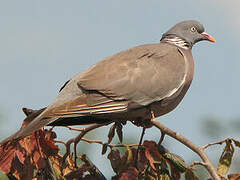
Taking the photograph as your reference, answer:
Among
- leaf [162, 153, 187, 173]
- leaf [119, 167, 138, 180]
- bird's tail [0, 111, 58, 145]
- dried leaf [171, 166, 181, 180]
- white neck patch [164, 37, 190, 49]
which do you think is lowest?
dried leaf [171, 166, 181, 180]

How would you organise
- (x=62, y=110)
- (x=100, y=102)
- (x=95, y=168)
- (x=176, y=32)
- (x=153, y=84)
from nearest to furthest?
1. (x=95, y=168)
2. (x=62, y=110)
3. (x=100, y=102)
4. (x=153, y=84)
5. (x=176, y=32)

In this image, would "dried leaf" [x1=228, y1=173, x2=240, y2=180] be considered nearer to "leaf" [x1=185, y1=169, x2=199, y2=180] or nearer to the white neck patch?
"leaf" [x1=185, y1=169, x2=199, y2=180]

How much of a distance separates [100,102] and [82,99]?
157mm

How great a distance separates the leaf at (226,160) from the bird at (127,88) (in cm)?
106

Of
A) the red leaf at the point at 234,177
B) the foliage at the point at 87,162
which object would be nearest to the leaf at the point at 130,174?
the foliage at the point at 87,162

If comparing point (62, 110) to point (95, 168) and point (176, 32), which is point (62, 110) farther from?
point (176, 32)

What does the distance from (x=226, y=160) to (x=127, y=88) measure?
1.30 m

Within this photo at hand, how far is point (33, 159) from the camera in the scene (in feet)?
10.7

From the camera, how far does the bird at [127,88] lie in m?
4.02

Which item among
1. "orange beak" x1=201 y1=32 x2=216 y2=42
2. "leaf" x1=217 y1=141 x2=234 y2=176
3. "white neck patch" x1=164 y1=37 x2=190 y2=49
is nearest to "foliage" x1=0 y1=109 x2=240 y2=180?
"leaf" x1=217 y1=141 x2=234 y2=176

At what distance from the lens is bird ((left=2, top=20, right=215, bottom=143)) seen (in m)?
4.02

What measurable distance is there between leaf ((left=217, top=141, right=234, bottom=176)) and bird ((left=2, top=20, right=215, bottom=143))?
1063 millimetres

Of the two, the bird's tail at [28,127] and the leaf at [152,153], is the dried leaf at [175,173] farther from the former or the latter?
the bird's tail at [28,127]

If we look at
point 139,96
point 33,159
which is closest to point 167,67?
point 139,96
